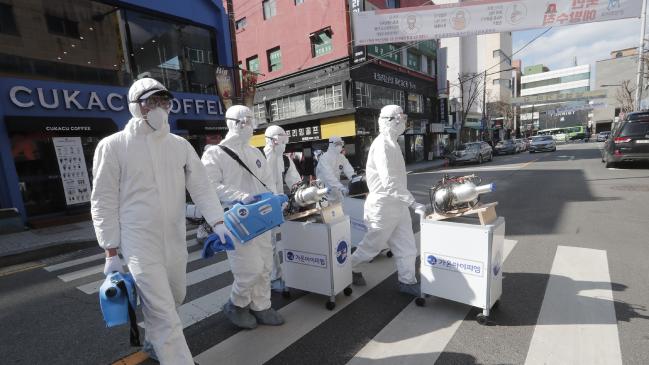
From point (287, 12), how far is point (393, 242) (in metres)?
23.1

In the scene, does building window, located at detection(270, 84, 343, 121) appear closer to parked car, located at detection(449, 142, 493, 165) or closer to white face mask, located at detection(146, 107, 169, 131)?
parked car, located at detection(449, 142, 493, 165)

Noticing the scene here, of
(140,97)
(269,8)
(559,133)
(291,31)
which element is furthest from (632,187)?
(559,133)

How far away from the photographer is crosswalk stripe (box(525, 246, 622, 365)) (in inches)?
99.6

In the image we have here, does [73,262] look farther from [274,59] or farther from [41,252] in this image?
[274,59]

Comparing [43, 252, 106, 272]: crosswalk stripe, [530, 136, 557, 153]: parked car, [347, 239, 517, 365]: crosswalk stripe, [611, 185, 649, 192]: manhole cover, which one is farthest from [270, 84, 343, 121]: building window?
[530, 136, 557, 153]: parked car

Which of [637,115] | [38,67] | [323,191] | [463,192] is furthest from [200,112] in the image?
[637,115]

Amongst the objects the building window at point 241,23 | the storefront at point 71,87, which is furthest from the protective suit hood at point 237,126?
the building window at point 241,23

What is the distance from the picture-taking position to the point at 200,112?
508 inches

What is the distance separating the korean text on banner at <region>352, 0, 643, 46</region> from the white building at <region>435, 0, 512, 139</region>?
1664 cm

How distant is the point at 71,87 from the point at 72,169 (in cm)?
244

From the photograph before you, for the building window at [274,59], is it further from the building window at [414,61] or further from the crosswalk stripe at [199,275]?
the crosswalk stripe at [199,275]

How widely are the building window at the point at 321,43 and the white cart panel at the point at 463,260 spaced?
783 inches

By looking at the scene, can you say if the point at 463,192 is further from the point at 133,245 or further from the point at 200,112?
the point at 200,112

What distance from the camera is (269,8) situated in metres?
24.4
